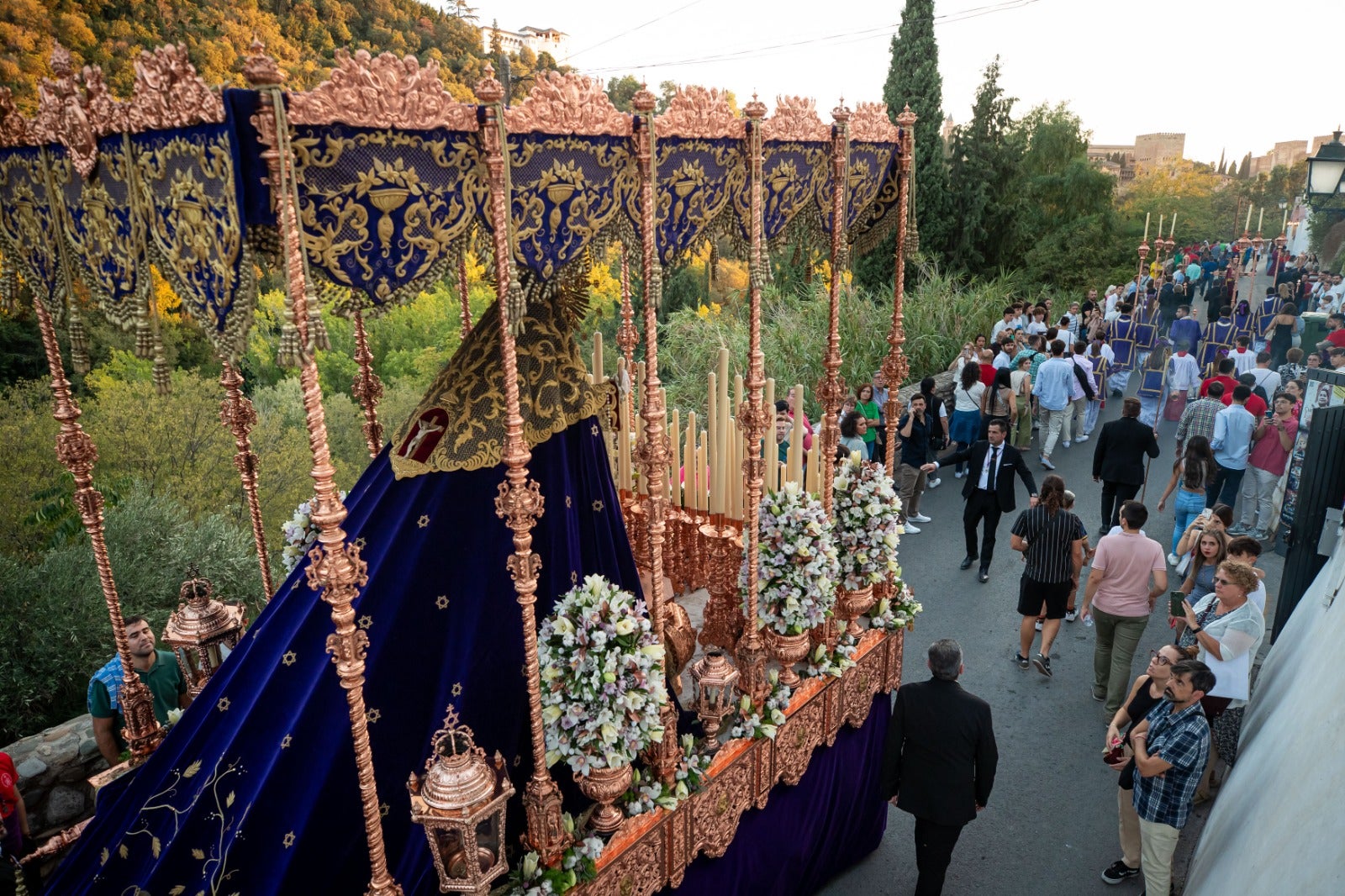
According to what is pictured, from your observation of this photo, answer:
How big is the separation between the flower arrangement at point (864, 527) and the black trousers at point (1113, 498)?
4.51 metres

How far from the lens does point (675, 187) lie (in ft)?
11.6

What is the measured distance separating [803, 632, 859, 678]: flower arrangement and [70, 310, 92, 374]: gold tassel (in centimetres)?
391

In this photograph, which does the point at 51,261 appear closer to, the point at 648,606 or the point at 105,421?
the point at 648,606

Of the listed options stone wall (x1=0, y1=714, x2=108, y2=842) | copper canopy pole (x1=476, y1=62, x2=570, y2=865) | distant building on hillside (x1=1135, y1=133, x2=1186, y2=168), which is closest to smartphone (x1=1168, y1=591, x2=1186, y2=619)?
copper canopy pole (x1=476, y1=62, x2=570, y2=865)

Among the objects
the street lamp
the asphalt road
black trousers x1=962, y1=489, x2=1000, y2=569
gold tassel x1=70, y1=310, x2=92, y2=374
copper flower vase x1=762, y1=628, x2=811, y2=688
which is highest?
the street lamp

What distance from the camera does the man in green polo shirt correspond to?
4.40 meters

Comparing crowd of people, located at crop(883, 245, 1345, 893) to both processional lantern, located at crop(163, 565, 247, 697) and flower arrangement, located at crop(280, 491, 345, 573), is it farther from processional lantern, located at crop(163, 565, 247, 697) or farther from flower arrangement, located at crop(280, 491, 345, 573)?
processional lantern, located at crop(163, 565, 247, 697)

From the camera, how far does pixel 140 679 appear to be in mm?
4480

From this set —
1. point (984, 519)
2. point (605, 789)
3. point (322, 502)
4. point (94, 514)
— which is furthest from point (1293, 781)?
point (94, 514)

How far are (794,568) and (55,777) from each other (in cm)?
448

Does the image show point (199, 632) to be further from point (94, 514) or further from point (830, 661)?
point (830, 661)

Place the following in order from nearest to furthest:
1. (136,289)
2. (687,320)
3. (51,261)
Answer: (136,289), (51,261), (687,320)

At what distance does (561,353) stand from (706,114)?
130 cm

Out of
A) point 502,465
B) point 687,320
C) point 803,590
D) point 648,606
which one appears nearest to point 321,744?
point 502,465
